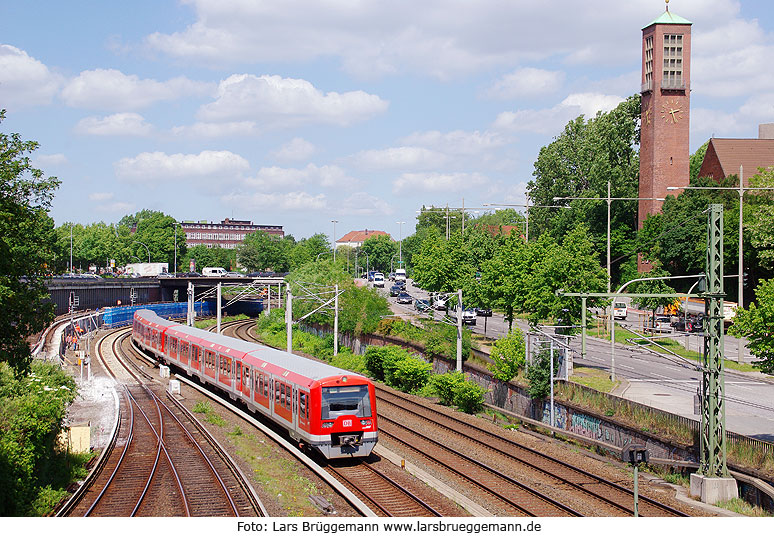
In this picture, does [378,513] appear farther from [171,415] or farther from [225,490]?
[171,415]

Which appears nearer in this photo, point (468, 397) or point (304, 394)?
point (304, 394)

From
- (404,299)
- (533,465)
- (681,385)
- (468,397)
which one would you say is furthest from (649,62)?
(533,465)

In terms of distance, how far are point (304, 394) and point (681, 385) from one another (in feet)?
76.9

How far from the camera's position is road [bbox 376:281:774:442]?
30.3 meters

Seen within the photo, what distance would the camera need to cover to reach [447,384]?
3828 cm

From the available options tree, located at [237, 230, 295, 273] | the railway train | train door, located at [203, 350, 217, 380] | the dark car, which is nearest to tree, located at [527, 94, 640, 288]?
the dark car

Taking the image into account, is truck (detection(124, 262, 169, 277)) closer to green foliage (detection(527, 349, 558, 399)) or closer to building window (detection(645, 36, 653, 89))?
building window (detection(645, 36, 653, 89))

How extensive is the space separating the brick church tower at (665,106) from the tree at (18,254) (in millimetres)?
66429

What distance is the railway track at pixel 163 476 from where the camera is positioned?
19.2 m

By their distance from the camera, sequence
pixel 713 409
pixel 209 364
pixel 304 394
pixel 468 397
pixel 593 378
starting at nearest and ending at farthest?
pixel 713 409
pixel 304 394
pixel 468 397
pixel 209 364
pixel 593 378

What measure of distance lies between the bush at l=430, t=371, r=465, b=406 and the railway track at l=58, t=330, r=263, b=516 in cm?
1277

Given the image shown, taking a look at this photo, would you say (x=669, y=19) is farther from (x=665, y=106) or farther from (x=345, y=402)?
(x=345, y=402)

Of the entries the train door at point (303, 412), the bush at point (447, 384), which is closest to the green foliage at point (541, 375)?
the bush at point (447, 384)

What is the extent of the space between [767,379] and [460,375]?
701 inches
